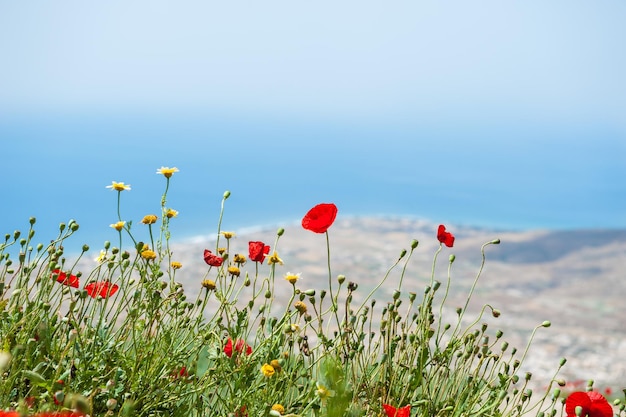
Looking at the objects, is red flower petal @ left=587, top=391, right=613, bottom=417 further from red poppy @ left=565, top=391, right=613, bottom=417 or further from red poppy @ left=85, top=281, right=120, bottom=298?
red poppy @ left=85, top=281, right=120, bottom=298

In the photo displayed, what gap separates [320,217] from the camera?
2.01 meters

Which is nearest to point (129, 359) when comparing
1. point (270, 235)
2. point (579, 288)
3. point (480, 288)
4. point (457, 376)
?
point (457, 376)

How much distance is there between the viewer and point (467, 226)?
124ft

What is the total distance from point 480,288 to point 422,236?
968 centimetres

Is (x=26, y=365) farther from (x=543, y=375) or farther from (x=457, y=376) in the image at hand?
(x=543, y=375)

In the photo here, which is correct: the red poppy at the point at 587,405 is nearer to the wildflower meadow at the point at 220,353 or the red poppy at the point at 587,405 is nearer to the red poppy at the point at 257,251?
the wildflower meadow at the point at 220,353

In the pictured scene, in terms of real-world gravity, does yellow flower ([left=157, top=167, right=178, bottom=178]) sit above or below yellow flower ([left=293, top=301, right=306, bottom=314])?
above

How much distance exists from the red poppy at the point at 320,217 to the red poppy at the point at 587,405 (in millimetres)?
789

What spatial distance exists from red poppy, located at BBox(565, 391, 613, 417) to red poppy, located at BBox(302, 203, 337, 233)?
79cm

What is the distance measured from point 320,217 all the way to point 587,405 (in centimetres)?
87

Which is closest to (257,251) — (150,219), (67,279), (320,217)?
(320,217)

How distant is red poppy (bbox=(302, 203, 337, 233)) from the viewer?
1.99m

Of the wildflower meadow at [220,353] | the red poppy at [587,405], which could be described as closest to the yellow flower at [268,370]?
the wildflower meadow at [220,353]

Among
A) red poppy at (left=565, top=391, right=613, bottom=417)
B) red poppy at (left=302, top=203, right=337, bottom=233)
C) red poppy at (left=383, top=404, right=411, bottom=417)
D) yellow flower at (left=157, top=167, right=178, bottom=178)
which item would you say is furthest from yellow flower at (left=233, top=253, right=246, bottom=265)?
red poppy at (left=565, top=391, right=613, bottom=417)
